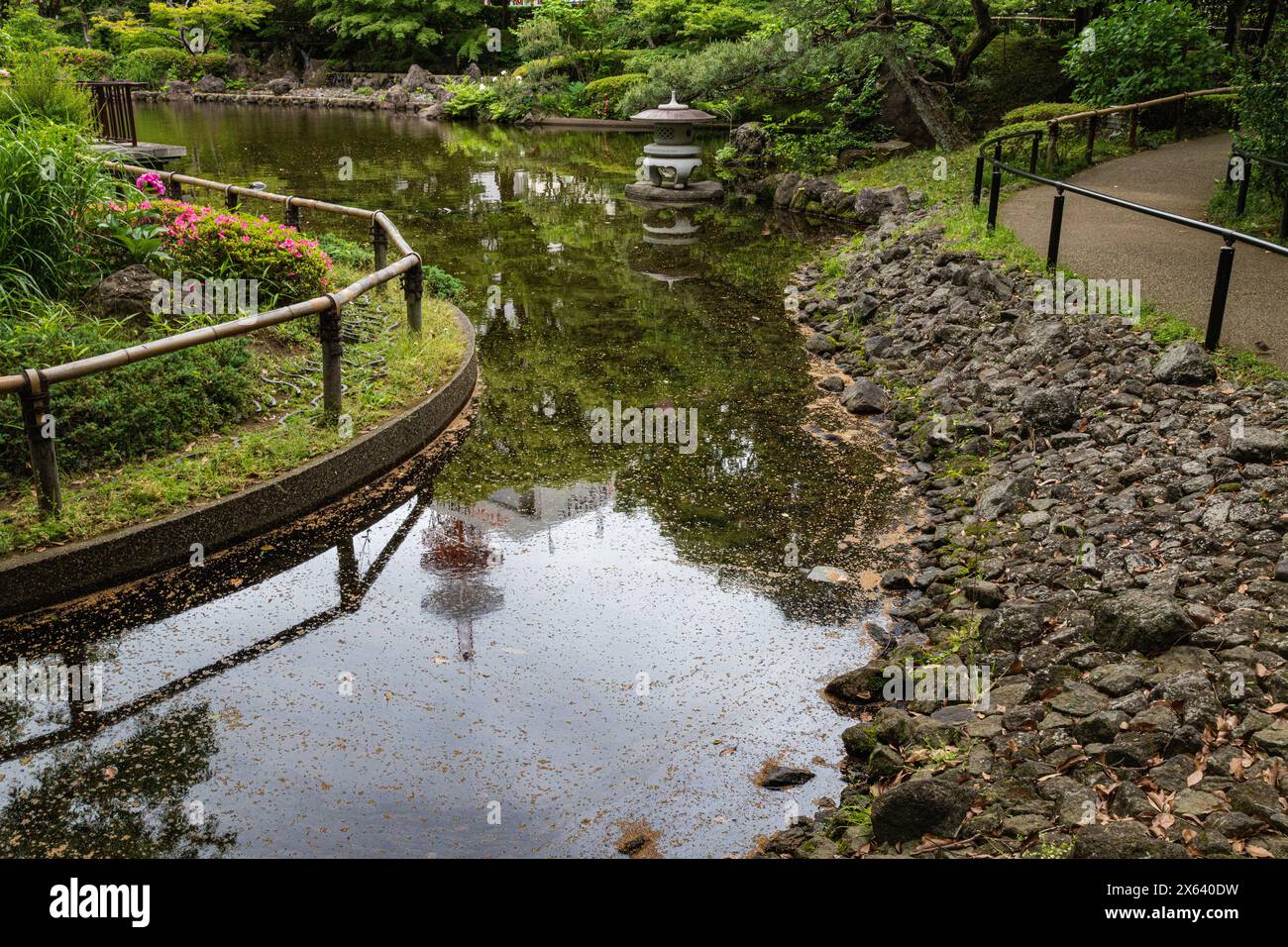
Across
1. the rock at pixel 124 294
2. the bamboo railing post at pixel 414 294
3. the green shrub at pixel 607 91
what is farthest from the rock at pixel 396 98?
the rock at pixel 124 294

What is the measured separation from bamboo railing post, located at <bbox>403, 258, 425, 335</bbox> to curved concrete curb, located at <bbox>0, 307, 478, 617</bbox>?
50.6 inches

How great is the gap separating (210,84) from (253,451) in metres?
43.4

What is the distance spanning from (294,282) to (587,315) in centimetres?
380

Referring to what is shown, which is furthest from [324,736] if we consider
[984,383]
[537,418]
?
[984,383]

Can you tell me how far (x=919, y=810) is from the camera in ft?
12.8

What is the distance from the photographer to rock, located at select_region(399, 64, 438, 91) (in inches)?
1593

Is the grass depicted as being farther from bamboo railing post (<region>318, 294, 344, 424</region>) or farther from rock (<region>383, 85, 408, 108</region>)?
rock (<region>383, 85, 408, 108</region>)

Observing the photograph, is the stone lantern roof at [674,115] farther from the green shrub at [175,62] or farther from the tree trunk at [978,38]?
the green shrub at [175,62]

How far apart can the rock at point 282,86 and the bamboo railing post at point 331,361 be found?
4022 cm

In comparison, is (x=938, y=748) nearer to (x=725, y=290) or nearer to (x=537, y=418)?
(x=537, y=418)

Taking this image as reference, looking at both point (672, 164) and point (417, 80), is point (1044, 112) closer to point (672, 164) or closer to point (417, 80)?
point (672, 164)

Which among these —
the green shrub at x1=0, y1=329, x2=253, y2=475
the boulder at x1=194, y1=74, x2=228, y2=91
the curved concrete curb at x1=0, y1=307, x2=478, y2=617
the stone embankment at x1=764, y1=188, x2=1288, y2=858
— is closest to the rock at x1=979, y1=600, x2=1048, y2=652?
the stone embankment at x1=764, y1=188, x2=1288, y2=858

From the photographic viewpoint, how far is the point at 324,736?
471 cm

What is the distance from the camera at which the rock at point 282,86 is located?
4316cm
